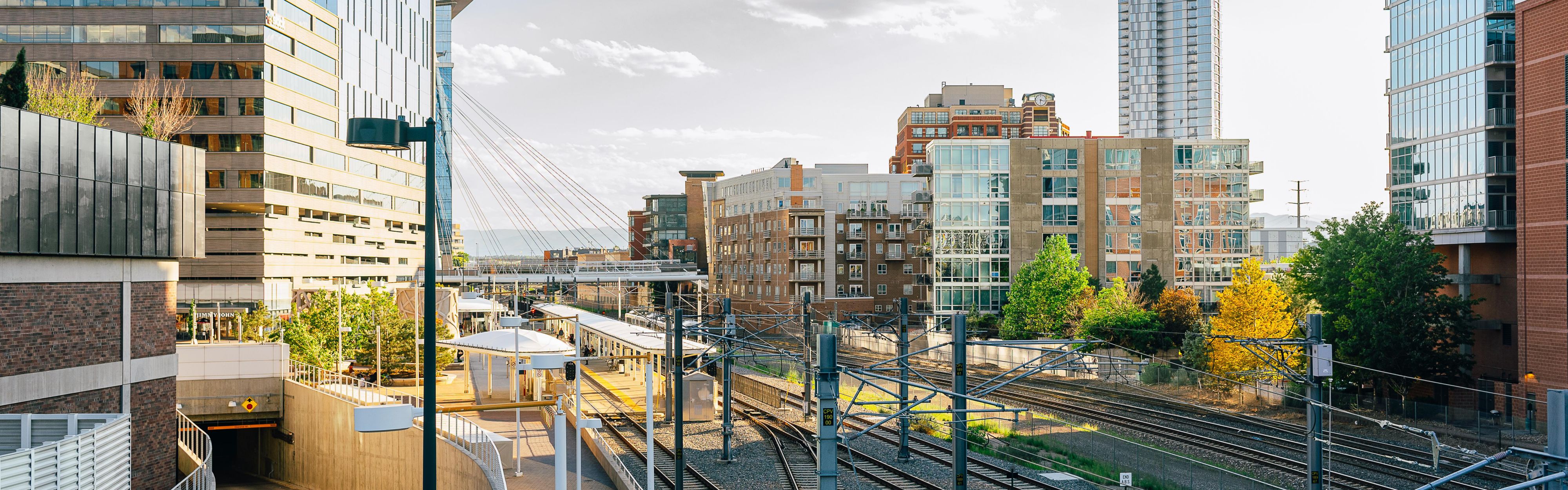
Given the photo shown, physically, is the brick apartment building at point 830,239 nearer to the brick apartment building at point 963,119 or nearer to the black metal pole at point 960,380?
the brick apartment building at point 963,119

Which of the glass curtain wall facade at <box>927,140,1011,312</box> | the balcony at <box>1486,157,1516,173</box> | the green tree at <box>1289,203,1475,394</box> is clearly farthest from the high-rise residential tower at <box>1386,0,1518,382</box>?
the glass curtain wall facade at <box>927,140,1011,312</box>

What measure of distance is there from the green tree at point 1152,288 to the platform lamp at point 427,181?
190ft

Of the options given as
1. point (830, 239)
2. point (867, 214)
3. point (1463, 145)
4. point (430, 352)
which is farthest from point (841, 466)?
point (867, 214)

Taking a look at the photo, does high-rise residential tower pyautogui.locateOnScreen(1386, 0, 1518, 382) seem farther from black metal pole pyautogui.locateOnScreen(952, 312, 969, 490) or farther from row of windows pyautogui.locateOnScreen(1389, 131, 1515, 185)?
black metal pole pyautogui.locateOnScreen(952, 312, 969, 490)

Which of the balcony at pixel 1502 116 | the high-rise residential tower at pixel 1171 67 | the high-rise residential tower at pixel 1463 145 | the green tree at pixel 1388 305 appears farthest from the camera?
the high-rise residential tower at pixel 1171 67

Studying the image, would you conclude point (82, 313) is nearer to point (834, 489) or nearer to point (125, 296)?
point (125, 296)

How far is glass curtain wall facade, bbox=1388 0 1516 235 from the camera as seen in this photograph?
136 feet

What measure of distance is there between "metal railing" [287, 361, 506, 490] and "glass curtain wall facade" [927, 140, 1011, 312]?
40418mm

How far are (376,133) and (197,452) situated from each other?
24.2 metres

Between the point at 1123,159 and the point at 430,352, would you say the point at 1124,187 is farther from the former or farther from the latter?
the point at 430,352

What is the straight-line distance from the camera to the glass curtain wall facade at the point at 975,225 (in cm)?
6669

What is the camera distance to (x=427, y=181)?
922 centimetres

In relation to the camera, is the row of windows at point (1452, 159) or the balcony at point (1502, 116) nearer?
the balcony at point (1502, 116)

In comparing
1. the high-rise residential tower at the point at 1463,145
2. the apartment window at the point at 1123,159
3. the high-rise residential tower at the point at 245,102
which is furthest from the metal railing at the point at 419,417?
the apartment window at the point at 1123,159
